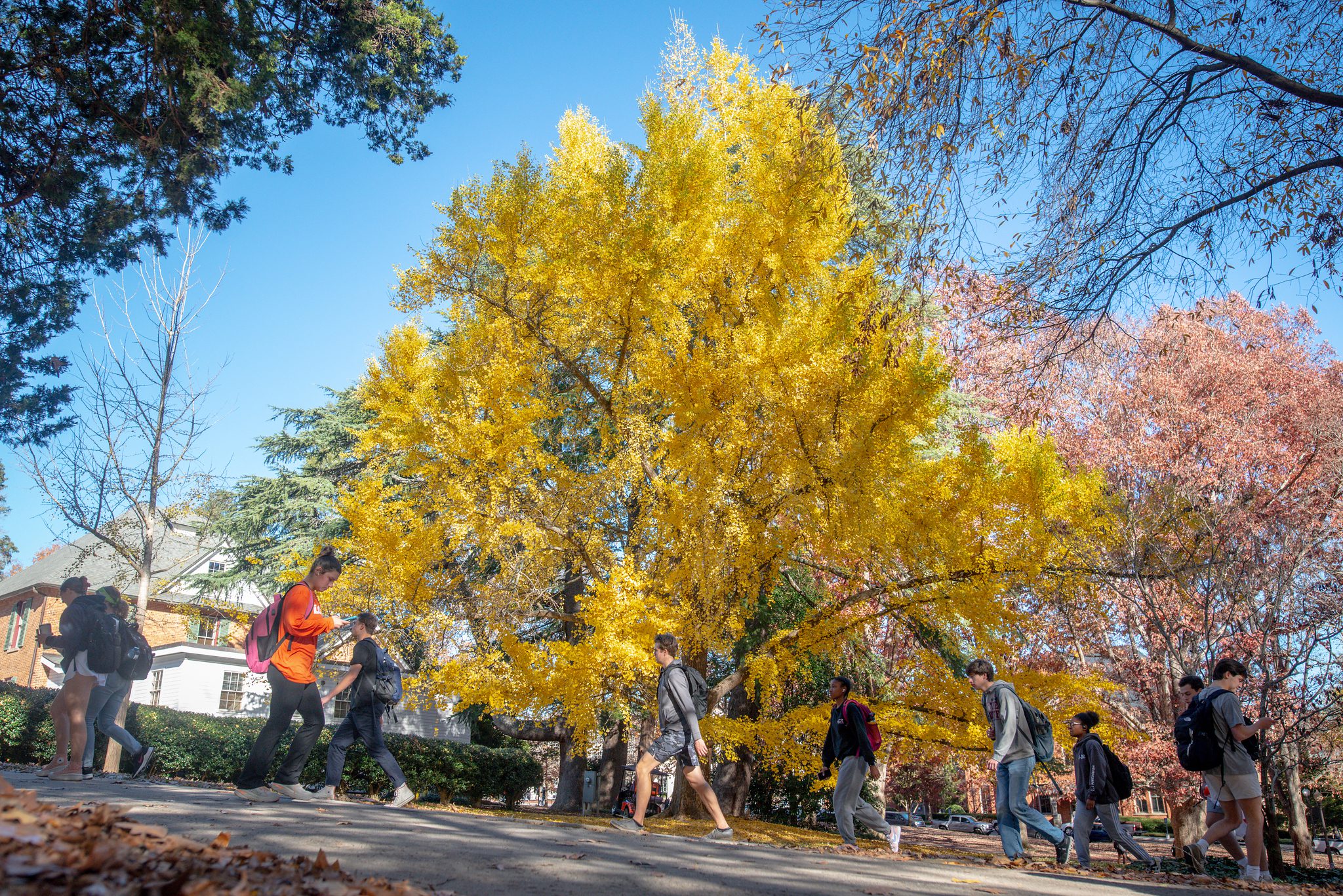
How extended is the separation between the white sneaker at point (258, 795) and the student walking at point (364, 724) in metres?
0.68

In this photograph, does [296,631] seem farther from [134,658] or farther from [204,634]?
[204,634]

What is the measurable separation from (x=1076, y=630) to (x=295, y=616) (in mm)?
14128

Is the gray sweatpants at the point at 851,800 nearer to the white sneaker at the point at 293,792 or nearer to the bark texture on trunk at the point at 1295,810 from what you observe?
the white sneaker at the point at 293,792

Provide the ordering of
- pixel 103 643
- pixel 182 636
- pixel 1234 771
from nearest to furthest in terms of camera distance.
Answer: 1. pixel 1234 771
2. pixel 103 643
3. pixel 182 636

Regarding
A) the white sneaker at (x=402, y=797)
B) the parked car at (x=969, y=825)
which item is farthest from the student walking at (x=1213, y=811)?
the parked car at (x=969, y=825)

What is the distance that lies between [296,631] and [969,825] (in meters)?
41.5

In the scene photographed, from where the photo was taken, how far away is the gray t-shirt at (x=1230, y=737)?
527cm

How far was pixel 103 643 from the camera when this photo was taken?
22.2ft

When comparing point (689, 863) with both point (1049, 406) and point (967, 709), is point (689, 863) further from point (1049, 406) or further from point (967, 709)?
point (1049, 406)

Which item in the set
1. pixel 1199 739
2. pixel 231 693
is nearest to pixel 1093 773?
pixel 1199 739

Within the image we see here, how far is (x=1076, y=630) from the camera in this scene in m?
14.5

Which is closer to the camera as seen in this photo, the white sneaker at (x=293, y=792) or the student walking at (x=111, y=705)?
the white sneaker at (x=293, y=792)

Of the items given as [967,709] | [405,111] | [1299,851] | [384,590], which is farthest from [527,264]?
[1299,851]

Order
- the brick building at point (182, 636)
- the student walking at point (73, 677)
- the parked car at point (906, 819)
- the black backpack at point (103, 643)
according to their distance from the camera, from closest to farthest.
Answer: the student walking at point (73, 677) < the black backpack at point (103, 643) < the brick building at point (182, 636) < the parked car at point (906, 819)
